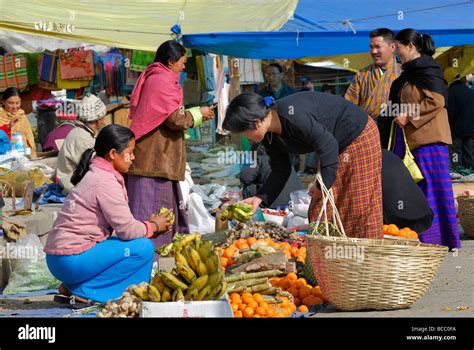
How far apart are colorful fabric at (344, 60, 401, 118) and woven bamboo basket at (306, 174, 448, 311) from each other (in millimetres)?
2883

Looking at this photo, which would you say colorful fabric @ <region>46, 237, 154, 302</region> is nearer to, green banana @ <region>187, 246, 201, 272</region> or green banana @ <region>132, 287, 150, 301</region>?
green banana @ <region>132, 287, 150, 301</region>

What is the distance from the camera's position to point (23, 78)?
1484cm

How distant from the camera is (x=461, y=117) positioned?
16.1m

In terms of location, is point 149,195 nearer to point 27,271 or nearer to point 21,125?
point 27,271

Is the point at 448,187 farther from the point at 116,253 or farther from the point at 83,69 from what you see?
the point at 83,69

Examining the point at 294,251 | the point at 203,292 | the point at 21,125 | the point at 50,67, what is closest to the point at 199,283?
the point at 203,292

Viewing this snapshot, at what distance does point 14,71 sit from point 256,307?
391 inches

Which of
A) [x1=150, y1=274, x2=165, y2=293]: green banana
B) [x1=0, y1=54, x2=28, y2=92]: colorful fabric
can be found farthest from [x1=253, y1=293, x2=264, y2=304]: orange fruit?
[x1=0, y1=54, x2=28, y2=92]: colorful fabric

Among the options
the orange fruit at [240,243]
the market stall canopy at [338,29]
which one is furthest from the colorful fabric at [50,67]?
the orange fruit at [240,243]

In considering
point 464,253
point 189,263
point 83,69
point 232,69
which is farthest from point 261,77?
point 189,263

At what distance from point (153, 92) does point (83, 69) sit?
6984 millimetres

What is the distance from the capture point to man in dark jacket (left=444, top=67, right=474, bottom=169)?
16.0m
